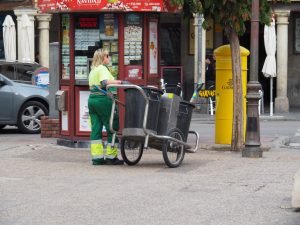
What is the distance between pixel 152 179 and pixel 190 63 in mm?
21474

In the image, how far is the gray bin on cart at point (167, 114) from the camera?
14.1 metres

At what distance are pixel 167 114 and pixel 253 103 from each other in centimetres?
224

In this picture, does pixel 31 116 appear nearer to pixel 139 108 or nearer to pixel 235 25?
pixel 235 25

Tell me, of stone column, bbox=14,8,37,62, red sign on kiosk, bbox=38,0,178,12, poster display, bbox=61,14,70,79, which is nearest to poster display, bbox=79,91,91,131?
poster display, bbox=61,14,70,79

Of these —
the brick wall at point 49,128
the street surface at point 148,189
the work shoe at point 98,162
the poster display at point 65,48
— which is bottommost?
the street surface at point 148,189

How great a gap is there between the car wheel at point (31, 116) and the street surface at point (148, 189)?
12.6 feet

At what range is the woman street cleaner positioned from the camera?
1455 centimetres

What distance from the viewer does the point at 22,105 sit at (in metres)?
21.2

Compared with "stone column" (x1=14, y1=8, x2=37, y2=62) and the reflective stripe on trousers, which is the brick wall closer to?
the reflective stripe on trousers

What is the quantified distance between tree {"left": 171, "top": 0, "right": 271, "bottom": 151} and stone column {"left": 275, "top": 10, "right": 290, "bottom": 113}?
1396 cm

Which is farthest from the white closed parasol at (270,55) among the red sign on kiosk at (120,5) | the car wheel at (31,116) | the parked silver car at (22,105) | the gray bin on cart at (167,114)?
the gray bin on cart at (167,114)

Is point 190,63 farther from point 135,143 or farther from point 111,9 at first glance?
point 135,143

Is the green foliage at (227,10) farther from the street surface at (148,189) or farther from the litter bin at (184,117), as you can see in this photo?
the litter bin at (184,117)

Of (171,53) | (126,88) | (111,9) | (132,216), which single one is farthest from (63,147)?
(171,53)
